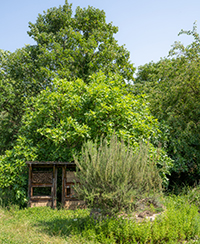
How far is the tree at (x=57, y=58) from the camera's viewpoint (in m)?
16.8

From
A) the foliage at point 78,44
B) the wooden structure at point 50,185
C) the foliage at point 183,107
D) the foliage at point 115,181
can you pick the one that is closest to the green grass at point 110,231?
the foliage at point 115,181

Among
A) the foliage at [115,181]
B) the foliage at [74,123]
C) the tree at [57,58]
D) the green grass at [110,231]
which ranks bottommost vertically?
the green grass at [110,231]

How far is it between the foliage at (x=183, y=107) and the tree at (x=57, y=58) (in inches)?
140

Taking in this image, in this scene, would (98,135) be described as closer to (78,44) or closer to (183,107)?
(183,107)

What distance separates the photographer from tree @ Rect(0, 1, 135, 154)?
16781mm

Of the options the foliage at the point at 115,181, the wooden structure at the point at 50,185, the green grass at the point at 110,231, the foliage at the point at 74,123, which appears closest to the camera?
the green grass at the point at 110,231

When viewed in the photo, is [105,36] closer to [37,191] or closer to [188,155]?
[188,155]

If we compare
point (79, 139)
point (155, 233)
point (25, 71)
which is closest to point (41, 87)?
point (25, 71)

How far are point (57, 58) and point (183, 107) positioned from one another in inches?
343

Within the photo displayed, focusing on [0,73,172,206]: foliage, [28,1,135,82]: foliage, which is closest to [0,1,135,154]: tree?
[28,1,135,82]: foliage

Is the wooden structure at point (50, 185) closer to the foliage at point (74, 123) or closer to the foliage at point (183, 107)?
the foliage at point (74, 123)

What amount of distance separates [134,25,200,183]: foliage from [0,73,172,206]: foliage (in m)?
1.83

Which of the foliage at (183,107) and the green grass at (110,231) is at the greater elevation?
the foliage at (183,107)

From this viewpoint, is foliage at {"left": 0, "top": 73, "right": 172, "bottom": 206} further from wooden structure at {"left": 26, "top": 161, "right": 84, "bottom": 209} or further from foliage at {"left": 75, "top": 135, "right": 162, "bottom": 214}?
foliage at {"left": 75, "top": 135, "right": 162, "bottom": 214}
